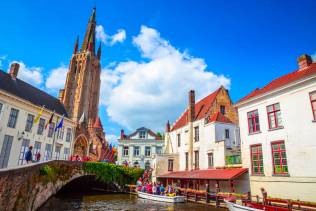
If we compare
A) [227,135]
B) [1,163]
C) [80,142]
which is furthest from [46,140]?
[227,135]

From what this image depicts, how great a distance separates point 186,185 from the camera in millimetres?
24156

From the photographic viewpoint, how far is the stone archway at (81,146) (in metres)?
37.6

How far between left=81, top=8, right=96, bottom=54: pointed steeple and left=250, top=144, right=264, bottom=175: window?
56586 mm

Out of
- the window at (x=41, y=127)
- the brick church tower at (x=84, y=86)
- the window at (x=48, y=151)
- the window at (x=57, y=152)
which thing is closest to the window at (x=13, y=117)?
the window at (x=41, y=127)

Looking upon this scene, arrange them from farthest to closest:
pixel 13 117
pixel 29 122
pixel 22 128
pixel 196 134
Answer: pixel 196 134 → pixel 29 122 → pixel 22 128 → pixel 13 117

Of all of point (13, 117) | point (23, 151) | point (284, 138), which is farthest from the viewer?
point (23, 151)

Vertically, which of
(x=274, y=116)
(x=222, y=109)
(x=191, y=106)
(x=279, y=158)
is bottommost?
(x=279, y=158)

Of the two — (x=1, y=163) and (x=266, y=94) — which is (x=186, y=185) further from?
(x=1, y=163)

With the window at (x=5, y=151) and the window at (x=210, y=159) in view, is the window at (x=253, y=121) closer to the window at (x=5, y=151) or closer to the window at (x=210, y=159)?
the window at (x=210, y=159)

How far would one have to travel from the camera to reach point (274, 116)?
15.9m

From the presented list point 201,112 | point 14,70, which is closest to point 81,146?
point 14,70

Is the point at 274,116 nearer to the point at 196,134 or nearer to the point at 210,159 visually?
the point at 210,159

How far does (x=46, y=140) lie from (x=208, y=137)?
58.5 feet

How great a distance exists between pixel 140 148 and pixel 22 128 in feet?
74.1
